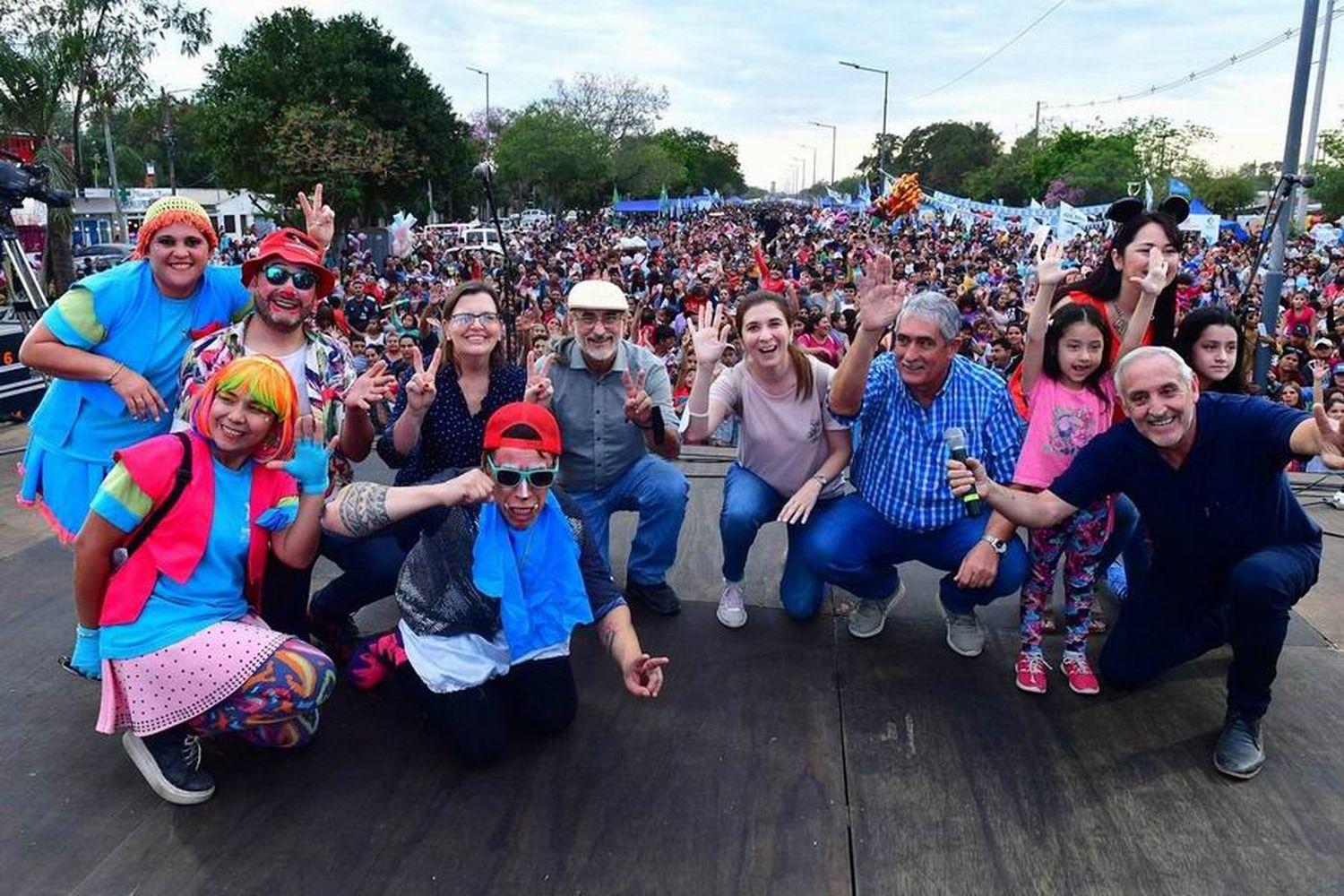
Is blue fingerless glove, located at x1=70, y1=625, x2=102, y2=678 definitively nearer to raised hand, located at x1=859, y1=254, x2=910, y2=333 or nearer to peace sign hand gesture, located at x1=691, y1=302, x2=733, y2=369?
peace sign hand gesture, located at x1=691, y1=302, x2=733, y2=369

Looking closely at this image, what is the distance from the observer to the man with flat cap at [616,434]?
351 centimetres

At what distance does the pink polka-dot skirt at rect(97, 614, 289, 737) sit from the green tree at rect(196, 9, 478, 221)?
2530 cm

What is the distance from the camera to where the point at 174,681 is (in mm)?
2355

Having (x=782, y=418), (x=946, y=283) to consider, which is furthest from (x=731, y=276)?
(x=782, y=418)

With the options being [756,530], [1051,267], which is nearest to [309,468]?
[756,530]

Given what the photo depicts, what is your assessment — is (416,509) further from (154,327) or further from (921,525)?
(921,525)

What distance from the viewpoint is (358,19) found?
90.4 ft

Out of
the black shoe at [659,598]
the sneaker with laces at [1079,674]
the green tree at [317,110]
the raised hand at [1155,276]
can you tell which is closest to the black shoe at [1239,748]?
the sneaker with laces at [1079,674]

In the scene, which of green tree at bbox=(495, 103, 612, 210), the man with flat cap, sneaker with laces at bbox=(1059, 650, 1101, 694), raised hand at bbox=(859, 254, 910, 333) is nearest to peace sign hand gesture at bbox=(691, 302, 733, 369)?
the man with flat cap

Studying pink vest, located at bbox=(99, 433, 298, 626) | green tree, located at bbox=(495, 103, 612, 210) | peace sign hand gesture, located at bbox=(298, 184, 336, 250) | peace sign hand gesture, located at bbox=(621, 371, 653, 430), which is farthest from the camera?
green tree, located at bbox=(495, 103, 612, 210)

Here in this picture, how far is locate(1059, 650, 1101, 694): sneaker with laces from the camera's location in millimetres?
3039

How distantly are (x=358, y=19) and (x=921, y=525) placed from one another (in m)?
29.3

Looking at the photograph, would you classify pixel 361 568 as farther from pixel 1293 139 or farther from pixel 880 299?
pixel 1293 139

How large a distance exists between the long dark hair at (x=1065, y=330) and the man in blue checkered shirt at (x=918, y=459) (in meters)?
0.18
